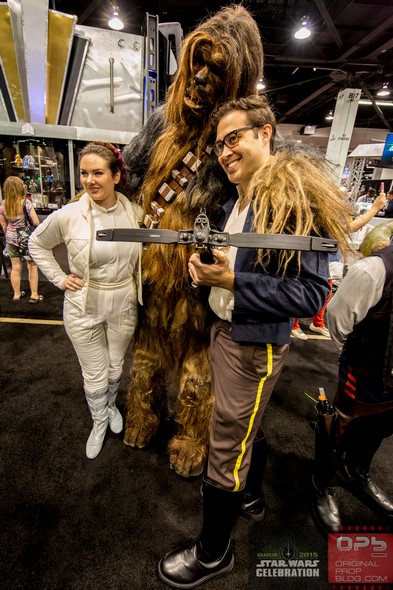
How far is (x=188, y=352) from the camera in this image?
1.72m

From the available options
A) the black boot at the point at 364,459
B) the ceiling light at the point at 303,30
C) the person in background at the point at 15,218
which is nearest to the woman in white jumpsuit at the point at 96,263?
the black boot at the point at 364,459

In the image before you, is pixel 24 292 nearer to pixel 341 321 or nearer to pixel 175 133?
pixel 175 133

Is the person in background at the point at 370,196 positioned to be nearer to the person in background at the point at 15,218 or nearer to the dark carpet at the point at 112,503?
the dark carpet at the point at 112,503

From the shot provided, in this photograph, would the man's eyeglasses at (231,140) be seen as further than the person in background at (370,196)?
No

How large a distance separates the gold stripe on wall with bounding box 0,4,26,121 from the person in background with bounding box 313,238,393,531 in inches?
243

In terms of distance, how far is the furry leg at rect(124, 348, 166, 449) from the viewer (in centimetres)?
182

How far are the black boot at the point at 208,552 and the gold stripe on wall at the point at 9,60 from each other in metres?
6.42

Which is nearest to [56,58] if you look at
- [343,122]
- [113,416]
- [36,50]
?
[36,50]

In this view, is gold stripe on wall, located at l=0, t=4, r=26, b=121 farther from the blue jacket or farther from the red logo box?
the red logo box

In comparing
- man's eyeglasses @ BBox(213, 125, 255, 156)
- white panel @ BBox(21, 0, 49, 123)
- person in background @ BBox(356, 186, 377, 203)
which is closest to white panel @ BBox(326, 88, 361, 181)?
person in background @ BBox(356, 186, 377, 203)

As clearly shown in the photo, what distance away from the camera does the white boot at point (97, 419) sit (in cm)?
190

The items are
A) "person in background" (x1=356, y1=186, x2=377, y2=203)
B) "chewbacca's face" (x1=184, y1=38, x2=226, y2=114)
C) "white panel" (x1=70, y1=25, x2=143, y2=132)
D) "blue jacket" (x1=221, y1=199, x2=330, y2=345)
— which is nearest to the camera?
"blue jacket" (x1=221, y1=199, x2=330, y2=345)

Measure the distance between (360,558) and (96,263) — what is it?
1.97 metres

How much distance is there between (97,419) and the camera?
1982mm
